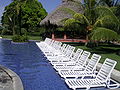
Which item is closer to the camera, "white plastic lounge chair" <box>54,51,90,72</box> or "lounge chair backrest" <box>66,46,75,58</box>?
"white plastic lounge chair" <box>54,51,90,72</box>

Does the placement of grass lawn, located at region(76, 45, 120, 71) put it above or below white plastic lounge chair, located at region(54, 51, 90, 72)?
below

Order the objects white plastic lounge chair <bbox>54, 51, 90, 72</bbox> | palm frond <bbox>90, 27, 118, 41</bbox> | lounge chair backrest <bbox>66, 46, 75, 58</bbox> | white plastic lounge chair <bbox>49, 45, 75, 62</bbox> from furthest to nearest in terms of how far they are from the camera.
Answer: palm frond <bbox>90, 27, 118, 41</bbox>
lounge chair backrest <bbox>66, 46, 75, 58</bbox>
white plastic lounge chair <bbox>49, 45, 75, 62</bbox>
white plastic lounge chair <bbox>54, 51, 90, 72</bbox>

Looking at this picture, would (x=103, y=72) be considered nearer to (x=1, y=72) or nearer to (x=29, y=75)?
(x=29, y=75)

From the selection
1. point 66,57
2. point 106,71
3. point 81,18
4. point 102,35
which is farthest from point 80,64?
point 81,18

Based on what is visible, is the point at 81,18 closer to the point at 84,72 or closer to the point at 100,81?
the point at 84,72

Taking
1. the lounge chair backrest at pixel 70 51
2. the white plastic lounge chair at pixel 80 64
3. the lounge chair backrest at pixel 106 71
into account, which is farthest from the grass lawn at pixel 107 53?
the lounge chair backrest at pixel 106 71

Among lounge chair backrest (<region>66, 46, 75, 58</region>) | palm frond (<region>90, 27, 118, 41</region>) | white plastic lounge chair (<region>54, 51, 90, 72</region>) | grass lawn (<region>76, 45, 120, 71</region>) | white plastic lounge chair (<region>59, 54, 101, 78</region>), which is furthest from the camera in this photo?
palm frond (<region>90, 27, 118, 41</region>)

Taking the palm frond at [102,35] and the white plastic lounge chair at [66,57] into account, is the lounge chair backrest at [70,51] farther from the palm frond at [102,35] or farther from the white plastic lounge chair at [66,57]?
the palm frond at [102,35]

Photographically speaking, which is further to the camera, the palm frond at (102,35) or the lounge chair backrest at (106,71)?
the palm frond at (102,35)

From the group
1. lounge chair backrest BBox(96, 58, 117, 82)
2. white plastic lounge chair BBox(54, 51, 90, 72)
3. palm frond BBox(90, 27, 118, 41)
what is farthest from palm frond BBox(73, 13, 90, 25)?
lounge chair backrest BBox(96, 58, 117, 82)


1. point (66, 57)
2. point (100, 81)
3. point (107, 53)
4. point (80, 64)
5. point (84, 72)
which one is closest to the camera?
point (100, 81)

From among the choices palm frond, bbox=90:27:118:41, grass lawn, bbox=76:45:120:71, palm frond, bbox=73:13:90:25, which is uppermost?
palm frond, bbox=73:13:90:25

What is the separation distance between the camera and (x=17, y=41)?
19781 millimetres

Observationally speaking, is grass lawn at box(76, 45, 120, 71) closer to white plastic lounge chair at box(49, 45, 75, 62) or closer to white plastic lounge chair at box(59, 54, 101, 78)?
white plastic lounge chair at box(59, 54, 101, 78)
